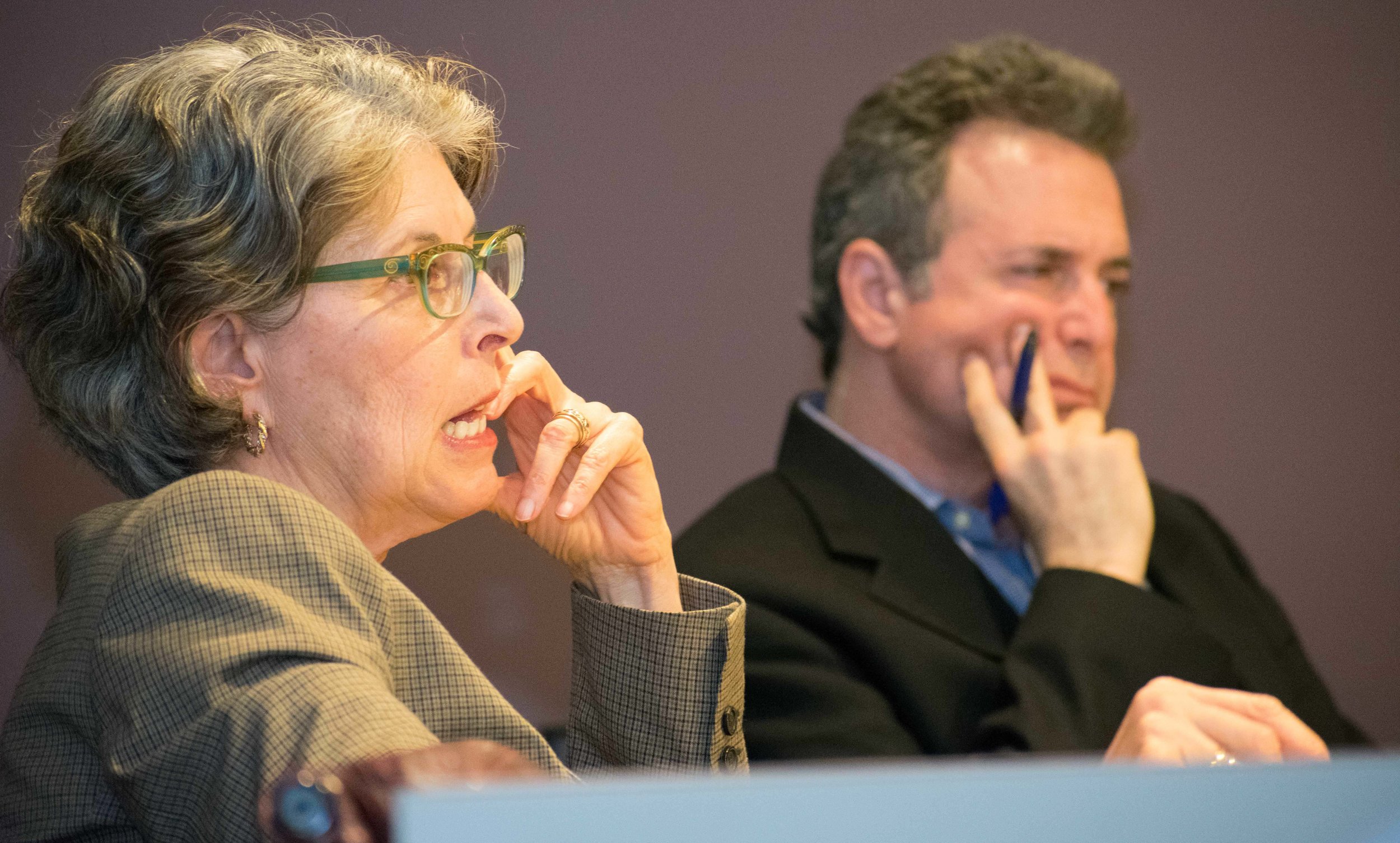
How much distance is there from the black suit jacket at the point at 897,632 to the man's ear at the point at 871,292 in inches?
8.8

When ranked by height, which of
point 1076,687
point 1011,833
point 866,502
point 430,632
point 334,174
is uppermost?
point 334,174

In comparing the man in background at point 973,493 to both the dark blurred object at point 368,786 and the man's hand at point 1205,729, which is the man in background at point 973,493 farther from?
the dark blurred object at point 368,786

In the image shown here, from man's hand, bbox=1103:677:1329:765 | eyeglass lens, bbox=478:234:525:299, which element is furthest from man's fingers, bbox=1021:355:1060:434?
eyeglass lens, bbox=478:234:525:299

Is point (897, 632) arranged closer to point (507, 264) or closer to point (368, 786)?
point (507, 264)

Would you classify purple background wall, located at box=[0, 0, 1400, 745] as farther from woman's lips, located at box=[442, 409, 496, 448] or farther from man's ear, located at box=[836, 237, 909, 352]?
woman's lips, located at box=[442, 409, 496, 448]

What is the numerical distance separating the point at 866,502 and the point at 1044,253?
473 millimetres

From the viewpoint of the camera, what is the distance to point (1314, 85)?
92.4 inches

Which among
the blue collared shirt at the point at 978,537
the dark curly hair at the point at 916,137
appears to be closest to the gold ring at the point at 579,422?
the blue collared shirt at the point at 978,537

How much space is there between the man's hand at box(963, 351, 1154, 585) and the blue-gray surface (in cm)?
116

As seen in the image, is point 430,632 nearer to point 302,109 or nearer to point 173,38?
point 302,109

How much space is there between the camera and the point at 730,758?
1241 millimetres

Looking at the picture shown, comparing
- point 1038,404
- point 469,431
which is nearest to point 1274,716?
point 1038,404

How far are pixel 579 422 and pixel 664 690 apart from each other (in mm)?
261

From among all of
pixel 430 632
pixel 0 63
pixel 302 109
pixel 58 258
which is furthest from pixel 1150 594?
pixel 0 63
